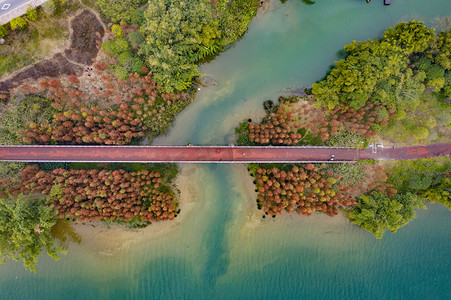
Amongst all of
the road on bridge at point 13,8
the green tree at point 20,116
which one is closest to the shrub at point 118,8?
the road on bridge at point 13,8

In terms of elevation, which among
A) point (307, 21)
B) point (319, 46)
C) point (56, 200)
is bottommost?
point (56, 200)

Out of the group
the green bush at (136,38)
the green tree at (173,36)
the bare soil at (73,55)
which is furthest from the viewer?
the bare soil at (73,55)

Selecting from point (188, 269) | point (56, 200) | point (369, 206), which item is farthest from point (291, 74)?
point (56, 200)

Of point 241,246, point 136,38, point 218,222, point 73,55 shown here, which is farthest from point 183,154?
point 73,55

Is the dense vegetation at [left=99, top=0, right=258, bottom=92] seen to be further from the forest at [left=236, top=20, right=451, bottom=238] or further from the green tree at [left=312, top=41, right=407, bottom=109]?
the green tree at [left=312, top=41, right=407, bottom=109]

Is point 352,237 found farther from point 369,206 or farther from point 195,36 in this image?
point 195,36

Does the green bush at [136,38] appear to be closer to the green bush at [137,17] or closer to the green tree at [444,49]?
the green bush at [137,17]

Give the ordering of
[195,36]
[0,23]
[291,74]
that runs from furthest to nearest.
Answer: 1. [291,74]
2. [0,23]
3. [195,36]

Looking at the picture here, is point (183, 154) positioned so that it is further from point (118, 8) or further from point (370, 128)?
point (370, 128)
